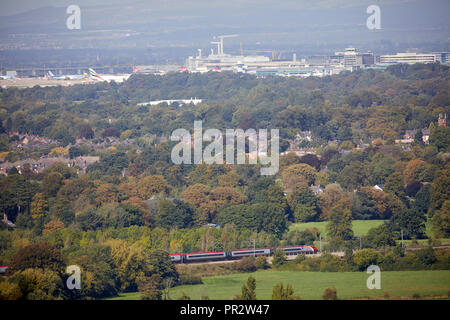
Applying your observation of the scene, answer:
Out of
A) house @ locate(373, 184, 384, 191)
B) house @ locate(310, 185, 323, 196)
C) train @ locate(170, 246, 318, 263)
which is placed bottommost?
train @ locate(170, 246, 318, 263)

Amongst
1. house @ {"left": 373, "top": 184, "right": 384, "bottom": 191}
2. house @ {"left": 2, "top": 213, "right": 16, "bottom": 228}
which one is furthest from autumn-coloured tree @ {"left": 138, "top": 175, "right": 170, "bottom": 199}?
house @ {"left": 373, "top": 184, "right": 384, "bottom": 191}

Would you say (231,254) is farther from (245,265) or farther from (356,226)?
(356,226)

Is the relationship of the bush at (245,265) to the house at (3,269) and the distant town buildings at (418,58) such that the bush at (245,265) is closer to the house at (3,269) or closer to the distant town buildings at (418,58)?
the house at (3,269)

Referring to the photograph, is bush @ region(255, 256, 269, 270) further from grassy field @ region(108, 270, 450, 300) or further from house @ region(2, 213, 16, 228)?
house @ region(2, 213, 16, 228)

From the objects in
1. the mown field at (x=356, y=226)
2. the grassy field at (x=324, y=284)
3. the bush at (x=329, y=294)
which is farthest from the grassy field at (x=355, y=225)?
the bush at (x=329, y=294)

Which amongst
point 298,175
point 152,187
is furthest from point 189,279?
point 298,175
